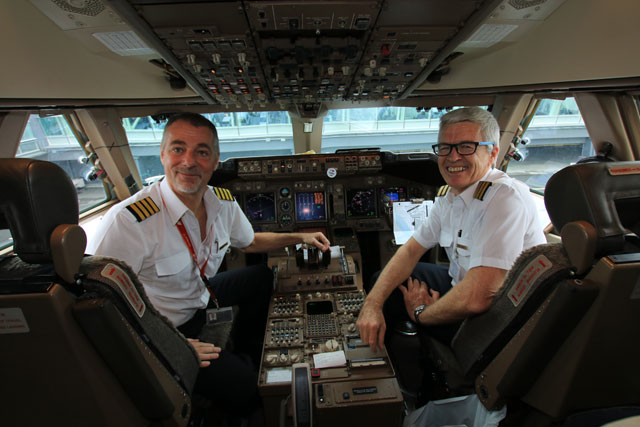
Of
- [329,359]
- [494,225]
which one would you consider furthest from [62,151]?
[494,225]

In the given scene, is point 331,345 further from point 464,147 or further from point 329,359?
point 464,147

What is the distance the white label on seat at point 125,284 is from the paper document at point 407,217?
220 cm

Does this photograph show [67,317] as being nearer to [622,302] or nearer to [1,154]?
[622,302]

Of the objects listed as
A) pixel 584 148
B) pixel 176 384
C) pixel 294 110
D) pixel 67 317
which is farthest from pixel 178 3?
pixel 584 148

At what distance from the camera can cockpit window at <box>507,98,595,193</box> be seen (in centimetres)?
314

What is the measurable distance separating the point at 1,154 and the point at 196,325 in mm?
2011

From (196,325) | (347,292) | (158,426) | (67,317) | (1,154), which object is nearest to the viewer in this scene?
(67,317)

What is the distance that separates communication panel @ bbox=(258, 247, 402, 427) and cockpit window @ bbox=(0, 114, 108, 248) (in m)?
1.98

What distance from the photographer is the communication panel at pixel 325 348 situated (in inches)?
43.8

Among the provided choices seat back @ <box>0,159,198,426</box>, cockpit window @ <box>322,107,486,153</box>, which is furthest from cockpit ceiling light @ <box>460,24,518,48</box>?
cockpit window @ <box>322,107,486,153</box>

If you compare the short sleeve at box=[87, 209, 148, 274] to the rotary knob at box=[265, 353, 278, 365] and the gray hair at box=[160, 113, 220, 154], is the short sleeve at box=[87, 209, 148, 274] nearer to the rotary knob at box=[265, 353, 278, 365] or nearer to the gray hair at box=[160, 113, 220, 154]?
the gray hair at box=[160, 113, 220, 154]

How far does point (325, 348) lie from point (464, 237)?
907 millimetres

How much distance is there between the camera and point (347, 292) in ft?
6.46

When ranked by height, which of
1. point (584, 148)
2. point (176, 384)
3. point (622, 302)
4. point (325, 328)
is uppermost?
point (584, 148)
